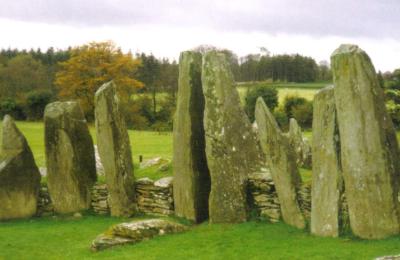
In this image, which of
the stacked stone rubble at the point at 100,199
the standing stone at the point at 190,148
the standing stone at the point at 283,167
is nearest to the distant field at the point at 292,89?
the stacked stone rubble at the point at 100,199

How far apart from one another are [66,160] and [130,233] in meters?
5.65

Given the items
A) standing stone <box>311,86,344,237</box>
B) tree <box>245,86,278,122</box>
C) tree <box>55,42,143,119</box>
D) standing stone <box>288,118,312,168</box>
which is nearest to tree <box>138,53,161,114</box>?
tree <box>55,42,143,119</box>

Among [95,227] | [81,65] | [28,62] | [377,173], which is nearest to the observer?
[377,173]

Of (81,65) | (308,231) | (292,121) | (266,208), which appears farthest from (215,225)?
(81,65)

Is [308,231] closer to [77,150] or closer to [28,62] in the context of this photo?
[77,150]

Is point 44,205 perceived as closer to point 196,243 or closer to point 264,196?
point 196,243

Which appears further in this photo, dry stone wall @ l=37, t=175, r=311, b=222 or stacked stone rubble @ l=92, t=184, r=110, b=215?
stacked stone rubble @ l=92, t=184, r=110, b=215

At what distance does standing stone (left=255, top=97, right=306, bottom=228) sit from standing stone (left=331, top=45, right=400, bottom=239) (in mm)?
1900

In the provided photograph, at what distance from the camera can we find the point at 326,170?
43.4ft

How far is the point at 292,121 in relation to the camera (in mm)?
22984

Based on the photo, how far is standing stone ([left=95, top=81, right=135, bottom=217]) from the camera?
18016 mm

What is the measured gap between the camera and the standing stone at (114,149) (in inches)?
709

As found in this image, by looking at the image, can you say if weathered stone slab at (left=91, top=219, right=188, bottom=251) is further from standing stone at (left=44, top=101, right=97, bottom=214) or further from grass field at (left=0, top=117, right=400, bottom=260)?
standing stone at (left=44, top=101, right=97, bottom=214)

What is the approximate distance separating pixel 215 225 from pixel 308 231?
2817 millimetres
